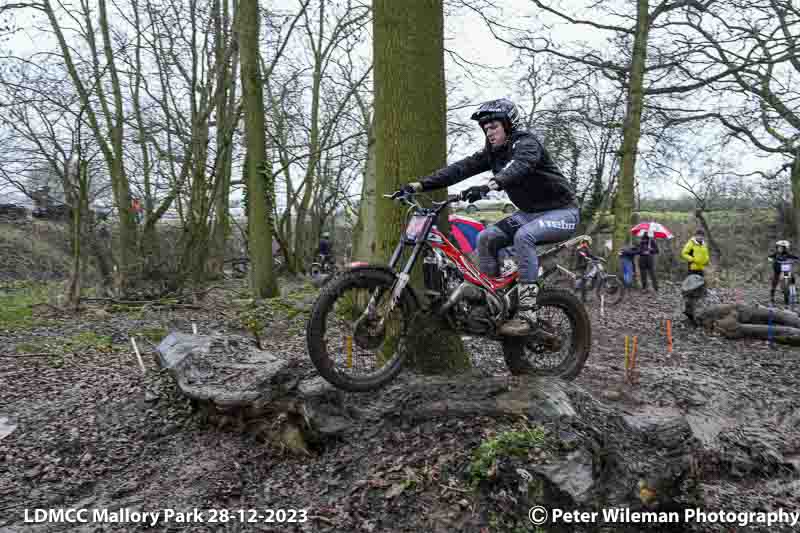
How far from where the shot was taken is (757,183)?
990 inches

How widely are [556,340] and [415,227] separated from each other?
160cm

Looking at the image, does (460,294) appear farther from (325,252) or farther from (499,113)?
(325,252)

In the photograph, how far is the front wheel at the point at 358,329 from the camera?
3.30 meters

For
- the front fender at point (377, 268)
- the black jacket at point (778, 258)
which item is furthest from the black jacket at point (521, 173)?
the black jacket at point (778, 258)

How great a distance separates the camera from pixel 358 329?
3484 millimetres

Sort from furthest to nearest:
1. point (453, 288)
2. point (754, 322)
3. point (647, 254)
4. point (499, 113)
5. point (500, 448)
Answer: point (647, 254)
point (754, 322)
point (499, 113)
point (453, 288)
point (500, 448)

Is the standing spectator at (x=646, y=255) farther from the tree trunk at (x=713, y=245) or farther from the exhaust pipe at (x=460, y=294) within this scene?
the exhaust pipe at (x=460, y=294)

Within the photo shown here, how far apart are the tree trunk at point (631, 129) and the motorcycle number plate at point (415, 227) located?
13.5m

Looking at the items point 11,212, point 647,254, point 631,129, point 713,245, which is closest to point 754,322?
point 647,254

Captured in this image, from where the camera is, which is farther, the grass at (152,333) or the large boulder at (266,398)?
the grass at (152,333)

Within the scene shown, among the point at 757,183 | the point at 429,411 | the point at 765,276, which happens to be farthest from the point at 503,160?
the point at 757,183

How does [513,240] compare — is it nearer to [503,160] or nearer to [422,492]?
[503,160]

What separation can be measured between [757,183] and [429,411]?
27.5 meters

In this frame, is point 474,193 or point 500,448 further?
point 474,193
